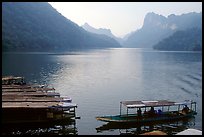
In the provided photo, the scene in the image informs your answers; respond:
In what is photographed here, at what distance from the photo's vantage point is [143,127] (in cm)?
4969

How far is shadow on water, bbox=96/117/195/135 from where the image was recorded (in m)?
48.0

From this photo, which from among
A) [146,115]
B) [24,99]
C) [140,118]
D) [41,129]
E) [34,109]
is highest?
[24,99]

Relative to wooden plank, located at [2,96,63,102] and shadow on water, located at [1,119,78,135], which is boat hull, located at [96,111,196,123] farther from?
wooden plank, located at [2,96,63,102]

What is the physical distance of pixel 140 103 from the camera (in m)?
53.2

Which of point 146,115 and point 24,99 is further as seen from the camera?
point 24,99

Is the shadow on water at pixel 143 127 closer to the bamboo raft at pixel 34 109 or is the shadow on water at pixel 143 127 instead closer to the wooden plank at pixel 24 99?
the bamboo raft at pixel 34 109

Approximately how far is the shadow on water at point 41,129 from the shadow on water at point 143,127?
4529mm

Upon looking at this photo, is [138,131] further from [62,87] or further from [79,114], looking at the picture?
[62,87]

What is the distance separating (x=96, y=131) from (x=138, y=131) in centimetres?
653

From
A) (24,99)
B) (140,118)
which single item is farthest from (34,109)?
(140,118)

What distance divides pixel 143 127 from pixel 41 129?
52.6ft

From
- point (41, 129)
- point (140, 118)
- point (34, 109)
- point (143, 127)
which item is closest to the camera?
point (41, 129)

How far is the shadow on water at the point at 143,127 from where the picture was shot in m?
48.0

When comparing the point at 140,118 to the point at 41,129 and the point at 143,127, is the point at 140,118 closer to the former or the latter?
the point at 143,127
